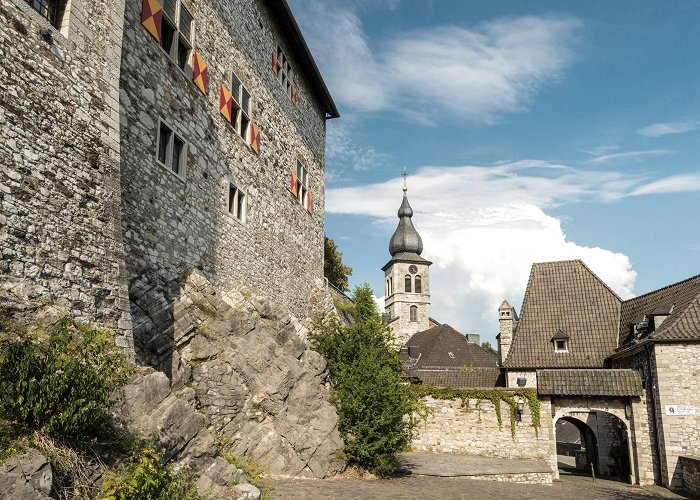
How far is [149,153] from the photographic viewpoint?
10711 millimetres

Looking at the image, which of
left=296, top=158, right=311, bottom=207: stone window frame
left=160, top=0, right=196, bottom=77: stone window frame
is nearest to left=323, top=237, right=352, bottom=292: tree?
left=296, top=158, right=311, bottom=207: stone window frame

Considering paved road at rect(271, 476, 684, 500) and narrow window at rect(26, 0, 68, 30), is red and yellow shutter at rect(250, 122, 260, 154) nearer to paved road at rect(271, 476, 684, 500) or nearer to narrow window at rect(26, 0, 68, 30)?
narrow window at rect(26, 0, 68, 30)

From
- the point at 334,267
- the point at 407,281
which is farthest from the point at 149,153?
the point at 407,281

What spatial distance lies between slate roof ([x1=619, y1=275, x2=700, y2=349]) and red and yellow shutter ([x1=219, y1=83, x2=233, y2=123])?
1658 cm

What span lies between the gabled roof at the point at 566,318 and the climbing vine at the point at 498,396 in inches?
193

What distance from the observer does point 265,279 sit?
54.7 ft

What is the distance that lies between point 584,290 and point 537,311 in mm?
2677

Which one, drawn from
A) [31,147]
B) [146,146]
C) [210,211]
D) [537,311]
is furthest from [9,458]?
[537,311]

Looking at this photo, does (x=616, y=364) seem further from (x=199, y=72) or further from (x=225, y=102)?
(x=199, y=72)

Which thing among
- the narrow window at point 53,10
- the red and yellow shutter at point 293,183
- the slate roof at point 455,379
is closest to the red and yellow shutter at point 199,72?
the narrow window at point 53,10

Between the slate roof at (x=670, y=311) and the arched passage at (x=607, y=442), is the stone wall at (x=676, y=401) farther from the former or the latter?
the arched passage at (x=607, y=442)

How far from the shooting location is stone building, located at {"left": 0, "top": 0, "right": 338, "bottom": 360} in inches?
267

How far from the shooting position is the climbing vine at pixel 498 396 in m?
20.4

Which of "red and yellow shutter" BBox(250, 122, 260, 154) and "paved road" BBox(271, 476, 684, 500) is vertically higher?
"red and yellow shutter" BBox(250, 122, 260, 154)
